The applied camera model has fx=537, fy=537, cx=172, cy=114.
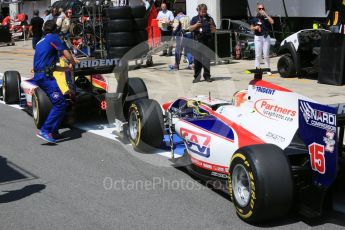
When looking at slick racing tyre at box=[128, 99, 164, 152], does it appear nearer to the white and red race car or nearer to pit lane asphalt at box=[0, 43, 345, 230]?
the white and red race car

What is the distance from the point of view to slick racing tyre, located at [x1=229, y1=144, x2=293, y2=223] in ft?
14.1

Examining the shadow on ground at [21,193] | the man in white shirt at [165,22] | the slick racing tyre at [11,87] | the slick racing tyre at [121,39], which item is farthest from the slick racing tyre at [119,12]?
the shadow on ground at [21,193]

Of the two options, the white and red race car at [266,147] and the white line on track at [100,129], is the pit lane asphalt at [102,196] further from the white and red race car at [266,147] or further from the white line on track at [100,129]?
the white line on track at [100,129]

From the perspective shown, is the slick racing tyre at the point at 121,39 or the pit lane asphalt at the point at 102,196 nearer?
the pit lane asphalt at the point at 102,196

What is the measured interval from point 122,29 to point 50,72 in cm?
829

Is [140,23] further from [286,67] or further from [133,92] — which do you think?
[133,92]

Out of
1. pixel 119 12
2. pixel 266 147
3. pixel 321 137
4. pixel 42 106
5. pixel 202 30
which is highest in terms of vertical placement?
pixel 119 12

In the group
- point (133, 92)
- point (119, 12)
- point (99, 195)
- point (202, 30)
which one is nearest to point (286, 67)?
point (202, 30)

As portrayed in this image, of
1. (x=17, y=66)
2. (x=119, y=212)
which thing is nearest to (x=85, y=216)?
→ (x=119, y=212)

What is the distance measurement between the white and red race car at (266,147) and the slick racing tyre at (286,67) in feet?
22.7

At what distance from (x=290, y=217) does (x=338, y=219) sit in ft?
1.33

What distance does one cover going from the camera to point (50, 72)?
7766mm

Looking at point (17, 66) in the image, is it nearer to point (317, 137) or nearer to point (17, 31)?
point (17, 31)

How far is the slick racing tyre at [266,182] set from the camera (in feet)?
14.1
